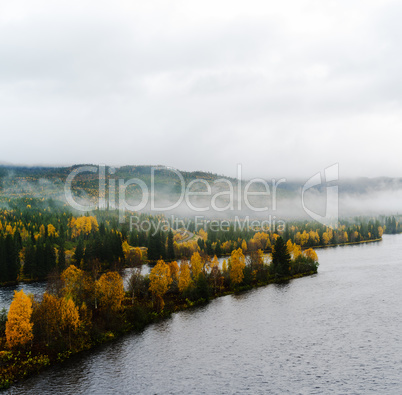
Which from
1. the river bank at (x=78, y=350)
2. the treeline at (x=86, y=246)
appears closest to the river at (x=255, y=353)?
the river bank at (x=78, y=350)

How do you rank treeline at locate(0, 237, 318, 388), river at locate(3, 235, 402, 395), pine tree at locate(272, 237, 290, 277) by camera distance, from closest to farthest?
river at locate(3, 235, 402, 395) → treeline at locate(0, 237, 318, 388) → pine tree at locate(272, 237, 290, 277)

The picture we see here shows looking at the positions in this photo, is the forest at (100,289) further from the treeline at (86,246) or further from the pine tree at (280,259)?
the treeline at (86,246)

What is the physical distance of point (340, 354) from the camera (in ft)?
165

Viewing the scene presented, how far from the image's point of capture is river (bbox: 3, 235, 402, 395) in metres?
42.4

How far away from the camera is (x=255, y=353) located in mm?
51750

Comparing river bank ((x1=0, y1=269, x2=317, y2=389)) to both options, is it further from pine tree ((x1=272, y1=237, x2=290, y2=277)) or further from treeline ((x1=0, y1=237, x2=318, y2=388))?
pine tree ((x1=272, y1=237, x2=290, y2=277))

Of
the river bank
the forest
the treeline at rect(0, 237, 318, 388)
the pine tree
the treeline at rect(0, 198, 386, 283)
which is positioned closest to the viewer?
the river bank

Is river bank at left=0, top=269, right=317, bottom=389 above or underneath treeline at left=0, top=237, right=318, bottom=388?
underneath

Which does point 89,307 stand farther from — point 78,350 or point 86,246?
point 86,246

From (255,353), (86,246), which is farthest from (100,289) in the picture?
(86,246)

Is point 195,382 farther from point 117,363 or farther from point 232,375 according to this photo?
point 117,363

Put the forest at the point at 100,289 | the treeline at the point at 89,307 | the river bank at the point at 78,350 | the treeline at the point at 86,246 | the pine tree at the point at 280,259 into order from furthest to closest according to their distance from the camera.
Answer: the treeline at the point at 86,246, the pine tree at the point at 280,259, the forest at the point at 100,289, the treeline at the point at 89,307, the river bank at the point at 78,350

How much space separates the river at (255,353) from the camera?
4244 cm

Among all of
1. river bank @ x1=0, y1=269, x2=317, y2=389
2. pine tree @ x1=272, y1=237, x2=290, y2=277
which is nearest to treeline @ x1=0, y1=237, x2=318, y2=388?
river bank @ x1=0, y1=269, x2=317, y2=389
